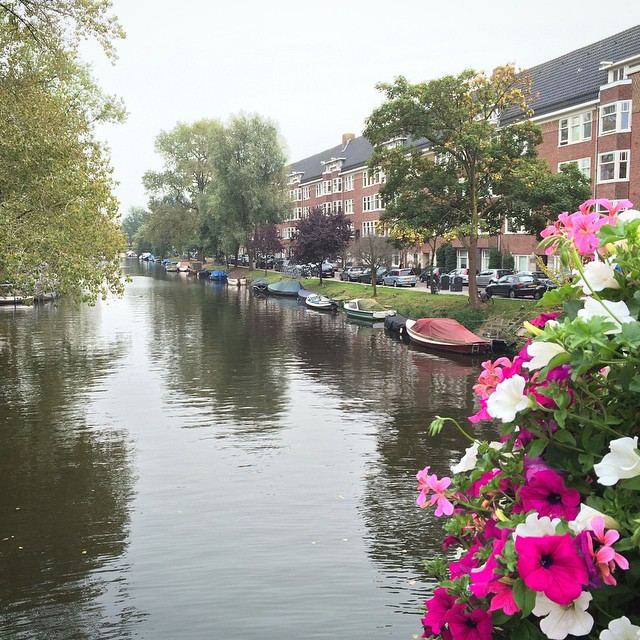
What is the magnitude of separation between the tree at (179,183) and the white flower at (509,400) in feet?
280

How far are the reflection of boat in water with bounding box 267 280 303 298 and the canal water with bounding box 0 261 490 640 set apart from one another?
29898 mm

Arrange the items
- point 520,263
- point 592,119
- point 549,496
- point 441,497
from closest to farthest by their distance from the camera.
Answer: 1. point 549,496
2. point 441,497
3. point 592,119
4. point 520,263

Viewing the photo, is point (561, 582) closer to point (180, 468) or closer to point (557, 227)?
point (557, 227)

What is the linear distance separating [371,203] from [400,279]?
24.4 m

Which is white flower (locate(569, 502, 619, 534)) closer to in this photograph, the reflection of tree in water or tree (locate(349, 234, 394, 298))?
the reflection of tree in water

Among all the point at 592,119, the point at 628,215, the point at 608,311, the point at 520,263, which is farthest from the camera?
the point at 520,263

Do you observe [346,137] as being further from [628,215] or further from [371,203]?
[628,215]

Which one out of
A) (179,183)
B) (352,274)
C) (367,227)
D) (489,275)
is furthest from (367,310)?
(179,183)

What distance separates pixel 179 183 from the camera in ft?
298

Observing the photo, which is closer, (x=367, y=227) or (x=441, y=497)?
(x=441, y=497)

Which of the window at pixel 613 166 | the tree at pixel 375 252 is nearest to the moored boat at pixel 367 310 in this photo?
the tree at pixel 375 252

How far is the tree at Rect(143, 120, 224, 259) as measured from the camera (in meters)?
88.8

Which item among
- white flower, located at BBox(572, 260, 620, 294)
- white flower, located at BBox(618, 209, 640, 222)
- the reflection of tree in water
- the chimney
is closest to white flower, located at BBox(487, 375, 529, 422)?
white flower, located at BBox(572, 260, 620, 294)

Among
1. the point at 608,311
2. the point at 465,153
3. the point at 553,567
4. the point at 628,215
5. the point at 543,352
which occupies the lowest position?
the point at 553,567
